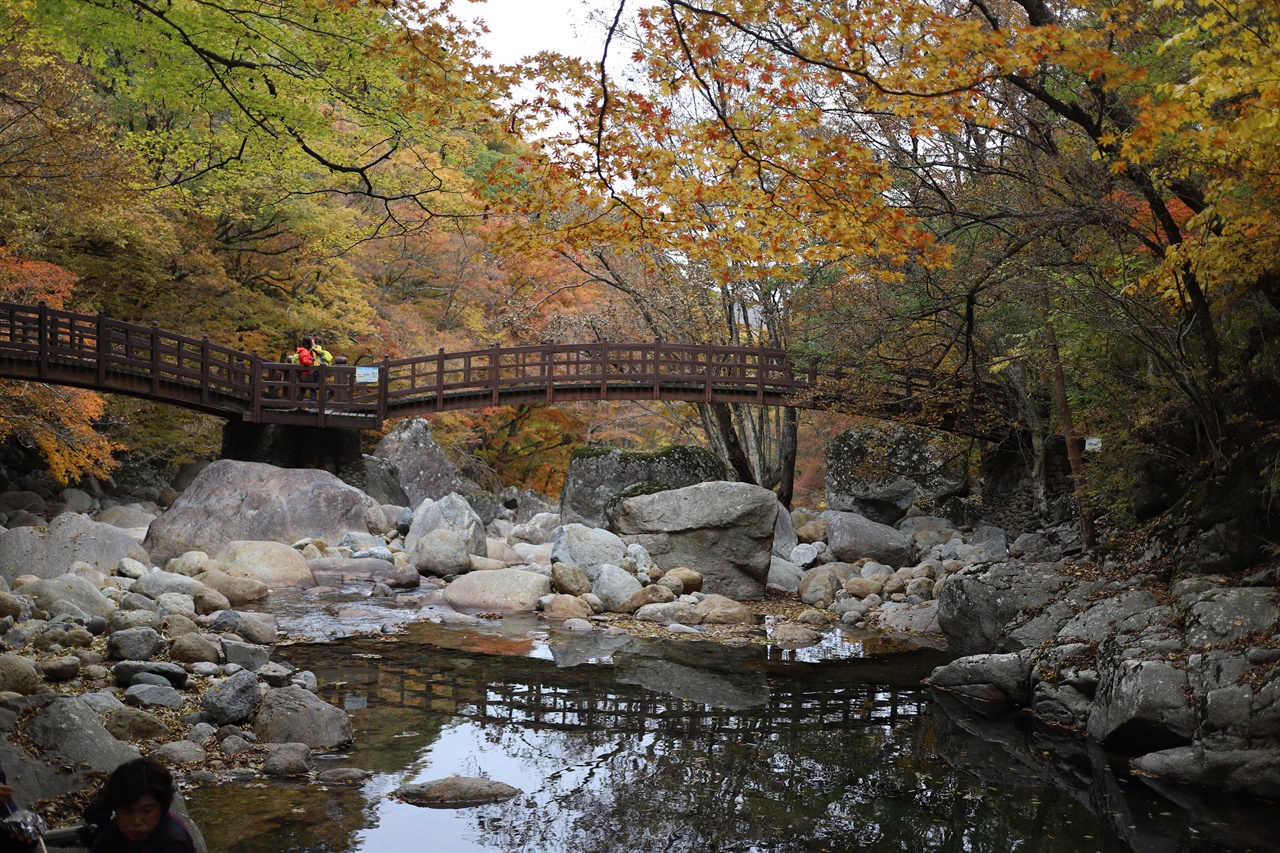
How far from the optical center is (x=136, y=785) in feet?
11.3

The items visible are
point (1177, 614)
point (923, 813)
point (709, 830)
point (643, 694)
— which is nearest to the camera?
point (709, 830)

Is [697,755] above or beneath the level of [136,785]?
beneath

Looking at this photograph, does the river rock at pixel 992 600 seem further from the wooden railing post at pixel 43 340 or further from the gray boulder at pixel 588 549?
the wooden railing post at pixel 43 340

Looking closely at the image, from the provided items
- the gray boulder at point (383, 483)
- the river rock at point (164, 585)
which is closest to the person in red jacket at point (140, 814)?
the river rock at point (164, 585)

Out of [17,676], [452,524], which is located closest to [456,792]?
[17,676]

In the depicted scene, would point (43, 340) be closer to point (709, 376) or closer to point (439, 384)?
point (439, 384)

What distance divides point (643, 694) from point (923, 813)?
10.7 feet

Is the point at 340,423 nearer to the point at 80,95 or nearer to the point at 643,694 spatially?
the point at 80,95

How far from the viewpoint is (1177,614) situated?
7844mm

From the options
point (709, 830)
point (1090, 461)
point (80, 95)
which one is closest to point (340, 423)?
point (80, 95)

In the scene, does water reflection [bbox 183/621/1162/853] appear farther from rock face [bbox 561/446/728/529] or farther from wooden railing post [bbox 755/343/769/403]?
wooden railing post [bbox 755/343/769/403]

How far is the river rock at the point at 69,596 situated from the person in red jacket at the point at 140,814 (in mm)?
6806

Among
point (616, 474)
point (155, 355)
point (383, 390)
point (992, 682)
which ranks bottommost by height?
point (992, 682)

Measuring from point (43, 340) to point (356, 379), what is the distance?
5566mm
